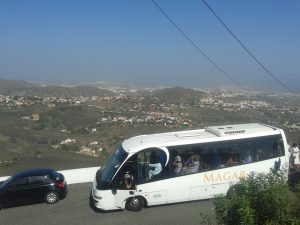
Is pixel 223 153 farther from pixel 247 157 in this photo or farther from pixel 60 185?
pixel 60 185

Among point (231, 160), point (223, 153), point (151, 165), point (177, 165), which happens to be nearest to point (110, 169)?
point (151, 165)

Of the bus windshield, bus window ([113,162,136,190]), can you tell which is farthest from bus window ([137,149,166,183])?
the bus windshield

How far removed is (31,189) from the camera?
15.0m

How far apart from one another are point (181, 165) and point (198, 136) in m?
1.28

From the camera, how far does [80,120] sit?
183 feet

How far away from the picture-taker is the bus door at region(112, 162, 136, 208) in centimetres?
1343

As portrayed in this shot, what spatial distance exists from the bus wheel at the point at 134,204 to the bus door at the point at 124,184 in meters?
0.15

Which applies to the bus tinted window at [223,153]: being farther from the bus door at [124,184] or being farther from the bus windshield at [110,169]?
the bus windshield at [110,169]

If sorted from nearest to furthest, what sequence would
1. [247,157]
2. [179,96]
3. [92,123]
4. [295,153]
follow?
[247,157]
[295,153]
[92,123]
[179,96]

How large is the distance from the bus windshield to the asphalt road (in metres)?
1.02

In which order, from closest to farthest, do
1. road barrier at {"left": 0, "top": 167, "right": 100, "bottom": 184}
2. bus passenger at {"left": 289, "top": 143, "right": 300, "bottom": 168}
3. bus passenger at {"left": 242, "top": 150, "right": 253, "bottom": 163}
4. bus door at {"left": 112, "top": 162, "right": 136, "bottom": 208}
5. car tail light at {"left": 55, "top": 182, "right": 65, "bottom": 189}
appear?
bus door at {"left": 112, "top": 162, "right": 136, "bottom": 208} < bus passenger at {"left": 242, "top": 150, "right": 253, "bottom": 163} < car tail light at {"left": 55, "top": 182, "right": 65, "bottom": 189} < bus passenger at {"left": 289, "top": 143, "right": 300, "bottom": 168} < road barrier at {"left": 0, "top": 167, "right": 100, "bottom": 184}

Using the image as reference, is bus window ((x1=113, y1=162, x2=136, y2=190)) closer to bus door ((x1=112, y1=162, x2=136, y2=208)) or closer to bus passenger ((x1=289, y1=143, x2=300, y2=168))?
bus door ((x1=112, y1=162, x2=136, y2=208))

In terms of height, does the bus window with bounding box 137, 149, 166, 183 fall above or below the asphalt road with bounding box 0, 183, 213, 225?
above

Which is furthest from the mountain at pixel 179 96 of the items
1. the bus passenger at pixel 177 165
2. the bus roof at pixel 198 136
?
the bus passenger at pixel 177 165
